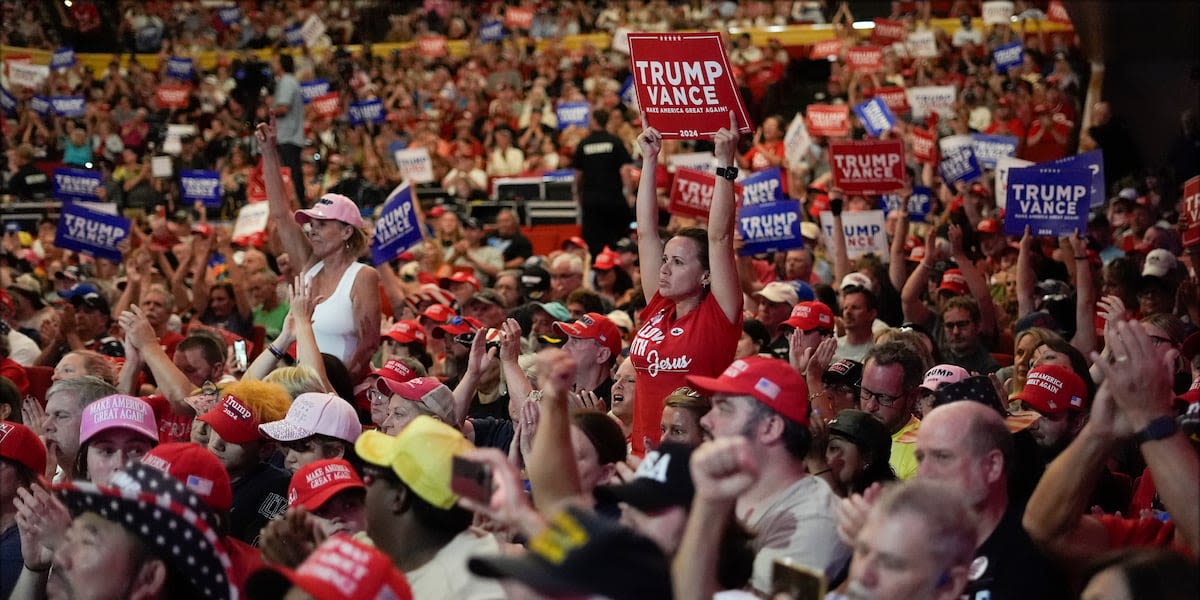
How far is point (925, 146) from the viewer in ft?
47.3

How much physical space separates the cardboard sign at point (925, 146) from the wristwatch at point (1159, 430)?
1106 cm

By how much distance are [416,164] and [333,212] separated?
9.66 metres

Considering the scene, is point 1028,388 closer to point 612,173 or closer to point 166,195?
point 612,173

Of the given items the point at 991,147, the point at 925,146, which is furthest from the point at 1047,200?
the point at 925,146

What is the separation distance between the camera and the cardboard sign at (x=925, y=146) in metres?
14.4

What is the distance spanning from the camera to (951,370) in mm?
5723

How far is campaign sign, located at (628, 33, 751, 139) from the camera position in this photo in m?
6.89

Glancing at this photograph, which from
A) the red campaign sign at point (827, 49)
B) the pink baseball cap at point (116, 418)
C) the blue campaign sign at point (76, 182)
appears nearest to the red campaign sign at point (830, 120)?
the red campaign sign at point (827, 49)

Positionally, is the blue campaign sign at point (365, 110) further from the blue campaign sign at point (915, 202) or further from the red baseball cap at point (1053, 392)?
the red baseball cap at point (1053, 392)

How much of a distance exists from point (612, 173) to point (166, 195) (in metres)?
7.27

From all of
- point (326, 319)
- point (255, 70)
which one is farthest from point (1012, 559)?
point (255, 70)

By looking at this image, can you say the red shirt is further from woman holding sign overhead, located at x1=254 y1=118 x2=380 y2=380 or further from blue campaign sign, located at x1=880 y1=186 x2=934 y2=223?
blue campaign sign, located at x1=880 y1=186 x2=934 y2=223

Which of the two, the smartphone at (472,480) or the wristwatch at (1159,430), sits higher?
the smartphone at (472,480)

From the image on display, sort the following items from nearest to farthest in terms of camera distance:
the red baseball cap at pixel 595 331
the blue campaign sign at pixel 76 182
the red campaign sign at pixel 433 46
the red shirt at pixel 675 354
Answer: the red shirt at pixel 675 354 < the red baseball cap at pixel 595 331 < the blue campaign sign at pixel 76 182 < the red campaign sign at pixel 433 46
